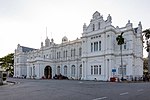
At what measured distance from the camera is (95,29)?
53.2 meters

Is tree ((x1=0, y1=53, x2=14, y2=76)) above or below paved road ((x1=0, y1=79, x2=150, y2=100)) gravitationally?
above

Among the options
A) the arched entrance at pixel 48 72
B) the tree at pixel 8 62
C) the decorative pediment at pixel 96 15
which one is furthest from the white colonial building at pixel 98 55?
the tree at pixel 8 62

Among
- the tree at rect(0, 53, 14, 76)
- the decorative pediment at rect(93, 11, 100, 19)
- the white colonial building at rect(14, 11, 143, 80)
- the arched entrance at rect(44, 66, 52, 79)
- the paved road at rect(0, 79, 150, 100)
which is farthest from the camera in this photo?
the tree at rect(0, 53, 14, 76)

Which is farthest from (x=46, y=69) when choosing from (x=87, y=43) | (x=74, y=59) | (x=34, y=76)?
(x=87, y=43)

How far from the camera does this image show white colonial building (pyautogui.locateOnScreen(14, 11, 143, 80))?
47938 mm

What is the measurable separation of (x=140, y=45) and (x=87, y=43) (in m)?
13.6

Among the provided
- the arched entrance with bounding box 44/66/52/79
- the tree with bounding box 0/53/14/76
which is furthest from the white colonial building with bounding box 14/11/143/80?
the tree with bounding box 0/53/14/76

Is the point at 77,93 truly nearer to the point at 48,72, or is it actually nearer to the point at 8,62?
the point at 48,72

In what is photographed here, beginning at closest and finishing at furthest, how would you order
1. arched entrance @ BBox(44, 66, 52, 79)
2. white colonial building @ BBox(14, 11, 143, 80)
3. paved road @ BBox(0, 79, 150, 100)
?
paved road @ BBox(0, 79, 150, 100)
white colonial building @ BBox(14, 11, 143, 80)
arched entrance @ BBox(44, 66, 52, 79)

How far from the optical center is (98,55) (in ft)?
167

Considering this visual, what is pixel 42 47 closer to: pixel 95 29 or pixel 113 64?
pixel 95 29

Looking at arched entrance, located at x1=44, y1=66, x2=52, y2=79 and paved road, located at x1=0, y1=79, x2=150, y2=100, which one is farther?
arched entrance, located at x1=44, y1=66, x2=52, y2=79

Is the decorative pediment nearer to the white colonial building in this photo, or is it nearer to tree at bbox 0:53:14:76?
the white colonial building

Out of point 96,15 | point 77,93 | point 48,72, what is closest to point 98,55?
point 96,15
